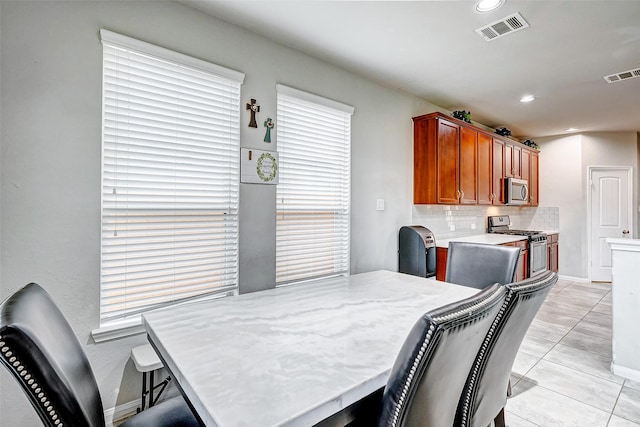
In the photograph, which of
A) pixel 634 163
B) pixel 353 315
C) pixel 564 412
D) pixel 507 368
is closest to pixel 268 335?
pixel 353 315

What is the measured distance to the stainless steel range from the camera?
463cm

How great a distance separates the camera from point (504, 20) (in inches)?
88.8

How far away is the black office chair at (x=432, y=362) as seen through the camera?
2.63 feet

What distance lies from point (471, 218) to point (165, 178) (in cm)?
443

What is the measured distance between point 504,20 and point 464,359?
2.39m

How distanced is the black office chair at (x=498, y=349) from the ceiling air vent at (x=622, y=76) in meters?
3.14

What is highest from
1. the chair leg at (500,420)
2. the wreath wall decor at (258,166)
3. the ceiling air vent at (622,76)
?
the ceiling air vent at (622,76)

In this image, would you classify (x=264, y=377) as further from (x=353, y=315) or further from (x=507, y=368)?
(x=507, y=368)

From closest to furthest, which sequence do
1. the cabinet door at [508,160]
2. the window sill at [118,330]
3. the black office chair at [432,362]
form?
the black office chair at [432,362]
the window sill at [118,330]
the cabinet door at [508,160]

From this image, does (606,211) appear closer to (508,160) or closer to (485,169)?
(508,160)

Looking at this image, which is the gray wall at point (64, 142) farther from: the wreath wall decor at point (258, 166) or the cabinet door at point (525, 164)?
the cabinet door at point (525, 164)

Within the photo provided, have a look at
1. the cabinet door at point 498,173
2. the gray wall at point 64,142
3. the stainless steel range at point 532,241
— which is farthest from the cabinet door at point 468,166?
the gray wall at point 64,142

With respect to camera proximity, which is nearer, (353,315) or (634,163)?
(353,315)

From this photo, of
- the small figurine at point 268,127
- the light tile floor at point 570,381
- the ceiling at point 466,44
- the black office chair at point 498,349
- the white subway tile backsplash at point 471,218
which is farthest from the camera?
the white subway tile backsplash at point 471,218
